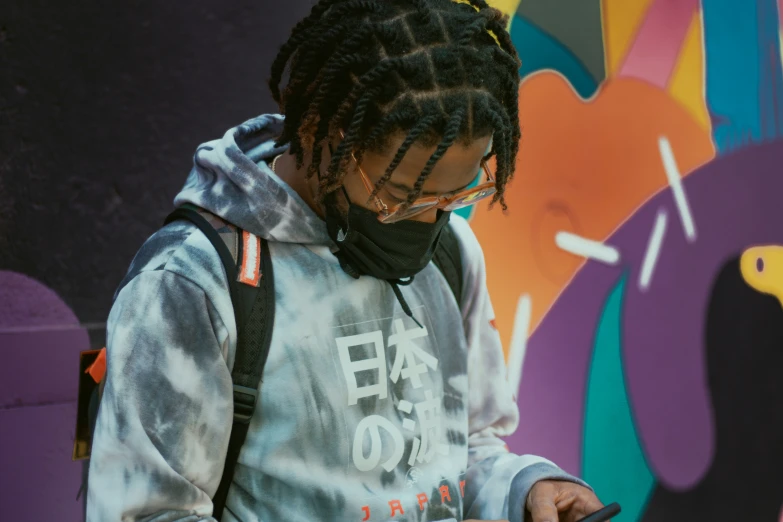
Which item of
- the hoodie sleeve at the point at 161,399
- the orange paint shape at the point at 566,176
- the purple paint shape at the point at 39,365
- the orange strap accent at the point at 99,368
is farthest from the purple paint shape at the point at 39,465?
the orange paint shape at the point at 566,176

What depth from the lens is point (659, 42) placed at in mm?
2949

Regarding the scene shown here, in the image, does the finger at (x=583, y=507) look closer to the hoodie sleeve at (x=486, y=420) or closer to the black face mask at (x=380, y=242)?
the hoodie sleeve at (x=486, y=420)

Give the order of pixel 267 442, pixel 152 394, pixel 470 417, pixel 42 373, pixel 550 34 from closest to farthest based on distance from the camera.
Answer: pixel 152 394 → pixel 267 442 → pixel 470 417 → pixel 42 373 → pixel 550 34

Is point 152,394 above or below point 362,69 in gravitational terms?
below

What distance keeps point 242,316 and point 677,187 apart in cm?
216

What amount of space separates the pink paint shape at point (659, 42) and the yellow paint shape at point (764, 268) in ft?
2.35

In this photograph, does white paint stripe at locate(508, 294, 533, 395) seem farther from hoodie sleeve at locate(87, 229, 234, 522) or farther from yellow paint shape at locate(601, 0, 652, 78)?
hoodie sleeve at locate(87, 229, 234, 522)

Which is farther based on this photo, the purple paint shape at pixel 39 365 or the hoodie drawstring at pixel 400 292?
the purple paint shape at pixel 39 365

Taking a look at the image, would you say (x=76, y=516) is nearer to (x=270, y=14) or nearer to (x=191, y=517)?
(x=191, y=517)

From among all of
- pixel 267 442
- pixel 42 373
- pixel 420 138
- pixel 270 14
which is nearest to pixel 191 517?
pixel 267 442

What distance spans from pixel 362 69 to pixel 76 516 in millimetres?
1361

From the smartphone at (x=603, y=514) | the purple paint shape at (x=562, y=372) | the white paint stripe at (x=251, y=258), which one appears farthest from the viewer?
the purple paint shape at (x=562, y=372)

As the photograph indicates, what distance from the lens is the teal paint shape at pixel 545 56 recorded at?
2719mm

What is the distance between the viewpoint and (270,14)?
2.29 meters
